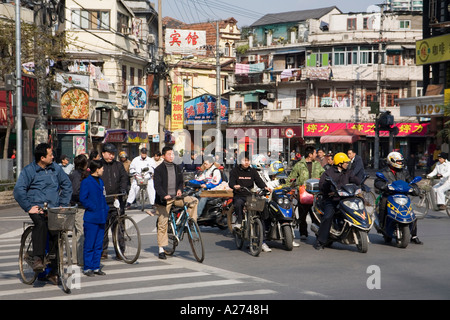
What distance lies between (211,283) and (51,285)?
2.20 metres

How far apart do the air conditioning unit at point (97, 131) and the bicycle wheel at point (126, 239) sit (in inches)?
1219

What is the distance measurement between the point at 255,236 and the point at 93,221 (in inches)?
122

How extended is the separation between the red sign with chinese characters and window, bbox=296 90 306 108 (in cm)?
244

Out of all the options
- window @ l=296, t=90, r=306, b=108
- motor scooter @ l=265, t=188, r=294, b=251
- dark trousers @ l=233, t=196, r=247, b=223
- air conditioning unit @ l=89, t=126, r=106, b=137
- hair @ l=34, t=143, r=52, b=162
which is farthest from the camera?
window @ l=296, t=90, r=306, b=108

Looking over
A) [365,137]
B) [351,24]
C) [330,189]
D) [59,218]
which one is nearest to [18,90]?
[330,189]

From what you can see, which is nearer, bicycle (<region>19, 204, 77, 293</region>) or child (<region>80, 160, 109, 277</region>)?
bicycle (<region>19, 204, 77, 293</region>)

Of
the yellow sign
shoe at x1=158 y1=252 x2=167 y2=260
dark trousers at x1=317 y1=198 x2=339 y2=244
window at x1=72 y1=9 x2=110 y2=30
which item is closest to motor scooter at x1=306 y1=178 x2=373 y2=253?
dark trousers at x1=317 y1=198 x2=339 y2=244

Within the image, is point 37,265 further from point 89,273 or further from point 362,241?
point 362,241

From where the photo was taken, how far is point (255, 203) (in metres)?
12.0

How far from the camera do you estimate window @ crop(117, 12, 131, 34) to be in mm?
48125

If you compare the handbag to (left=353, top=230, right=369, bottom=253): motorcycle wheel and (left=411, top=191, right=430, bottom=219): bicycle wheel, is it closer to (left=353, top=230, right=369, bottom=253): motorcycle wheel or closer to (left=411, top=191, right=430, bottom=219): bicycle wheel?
(left=353, top=230, right=369, bottom=253): motorcycle wheel

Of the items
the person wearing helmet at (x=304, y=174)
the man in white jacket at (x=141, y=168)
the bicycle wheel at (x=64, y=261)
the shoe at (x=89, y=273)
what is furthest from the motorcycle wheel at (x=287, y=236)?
the man in white jacket at (x=141, y=168)

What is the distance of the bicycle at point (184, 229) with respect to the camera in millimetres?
11117

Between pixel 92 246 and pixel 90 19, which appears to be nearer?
pixel 92 246
